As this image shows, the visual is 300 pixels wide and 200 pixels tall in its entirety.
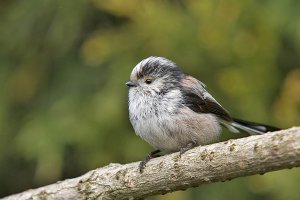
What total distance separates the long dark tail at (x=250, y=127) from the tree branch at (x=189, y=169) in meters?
1.02

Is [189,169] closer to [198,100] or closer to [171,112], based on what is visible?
[171,112]

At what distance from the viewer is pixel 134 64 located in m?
6.18

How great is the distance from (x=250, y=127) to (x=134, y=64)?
1628 mm

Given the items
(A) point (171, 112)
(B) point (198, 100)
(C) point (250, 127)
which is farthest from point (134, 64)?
(A) point (171, 112)

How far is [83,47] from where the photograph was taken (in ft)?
21.9

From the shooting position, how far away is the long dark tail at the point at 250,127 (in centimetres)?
481

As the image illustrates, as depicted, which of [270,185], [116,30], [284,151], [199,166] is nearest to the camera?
[284,151]

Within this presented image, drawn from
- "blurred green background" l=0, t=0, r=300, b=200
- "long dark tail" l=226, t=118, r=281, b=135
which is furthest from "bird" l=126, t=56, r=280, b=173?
"blurred green background" l=0, t=0, r=300, b=200

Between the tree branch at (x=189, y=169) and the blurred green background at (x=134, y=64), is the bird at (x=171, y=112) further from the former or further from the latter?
the blurred green background at (x=134, y=64)

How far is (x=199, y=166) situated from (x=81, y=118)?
2552mm

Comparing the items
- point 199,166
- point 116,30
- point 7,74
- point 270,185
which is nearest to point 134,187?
point 199,166

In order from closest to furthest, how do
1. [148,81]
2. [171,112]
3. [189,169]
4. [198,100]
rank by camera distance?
[189,169]
[171,112]
[198,100]
[148,81]

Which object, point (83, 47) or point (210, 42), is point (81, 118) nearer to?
point (83, 47)

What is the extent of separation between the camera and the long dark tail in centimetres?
481
